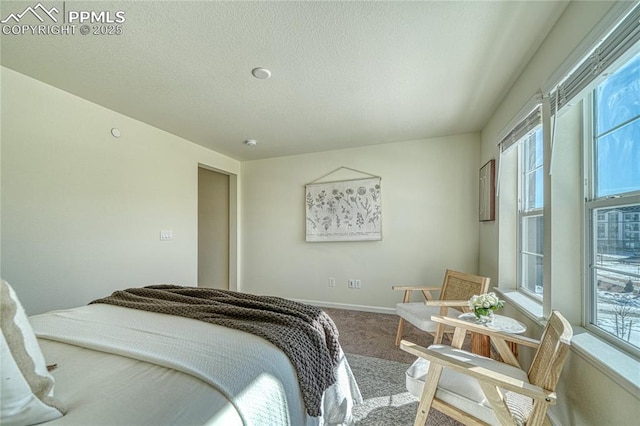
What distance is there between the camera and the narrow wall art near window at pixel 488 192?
2.58m

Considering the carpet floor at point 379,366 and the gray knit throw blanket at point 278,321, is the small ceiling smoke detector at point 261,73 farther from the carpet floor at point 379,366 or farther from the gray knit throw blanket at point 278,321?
the carpet floor at point 379,366

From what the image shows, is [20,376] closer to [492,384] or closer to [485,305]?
[492,384]

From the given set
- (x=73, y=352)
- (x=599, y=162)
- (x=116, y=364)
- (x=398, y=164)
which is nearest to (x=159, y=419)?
(x=116, y=364)

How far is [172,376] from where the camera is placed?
0.91 metres

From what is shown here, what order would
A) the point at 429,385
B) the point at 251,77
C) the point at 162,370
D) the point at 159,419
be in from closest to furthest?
the point at 159,419, the point at 162,370, the point at 429,385, the point at 251,77

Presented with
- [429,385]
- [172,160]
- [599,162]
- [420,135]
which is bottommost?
[429,385]

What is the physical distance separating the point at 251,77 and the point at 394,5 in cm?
115

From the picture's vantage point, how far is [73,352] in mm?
1075

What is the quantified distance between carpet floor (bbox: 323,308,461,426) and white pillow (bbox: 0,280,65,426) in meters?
1.51

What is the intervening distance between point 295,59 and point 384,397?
2477 mm

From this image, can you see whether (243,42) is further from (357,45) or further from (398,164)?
(398,164)

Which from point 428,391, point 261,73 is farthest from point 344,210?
point 428,391

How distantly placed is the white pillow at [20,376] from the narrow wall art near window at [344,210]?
3297 mm

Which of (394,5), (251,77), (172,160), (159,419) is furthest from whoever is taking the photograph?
(172,160)
